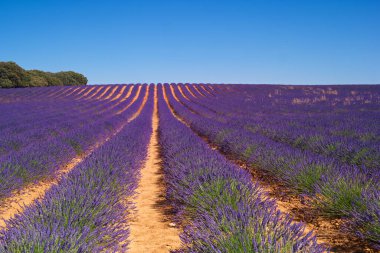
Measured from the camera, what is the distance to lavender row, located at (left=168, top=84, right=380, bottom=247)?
289 cm

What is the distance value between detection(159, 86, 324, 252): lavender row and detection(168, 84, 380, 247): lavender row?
0.52m

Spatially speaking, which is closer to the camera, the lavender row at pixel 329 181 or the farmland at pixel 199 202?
the farmland at pixel 199 202

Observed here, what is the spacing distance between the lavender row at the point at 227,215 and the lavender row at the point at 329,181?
52 centimetres

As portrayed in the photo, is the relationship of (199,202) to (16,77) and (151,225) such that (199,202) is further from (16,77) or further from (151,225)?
(16,77)

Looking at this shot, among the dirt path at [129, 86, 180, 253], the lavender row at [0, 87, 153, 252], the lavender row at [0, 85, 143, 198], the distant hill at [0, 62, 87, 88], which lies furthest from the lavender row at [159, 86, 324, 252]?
the distant hill at [0, 62, 87, 88]

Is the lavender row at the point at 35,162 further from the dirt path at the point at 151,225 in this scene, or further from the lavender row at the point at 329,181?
the lavender row at the point at 329,181

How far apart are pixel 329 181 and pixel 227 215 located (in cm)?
186

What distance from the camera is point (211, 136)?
33.8 ft

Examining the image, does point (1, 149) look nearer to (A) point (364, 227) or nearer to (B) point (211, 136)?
(B) point (211, 136)

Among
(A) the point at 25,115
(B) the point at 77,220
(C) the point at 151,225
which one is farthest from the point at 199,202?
(A) the point at 25,115

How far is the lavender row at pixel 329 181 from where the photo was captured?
9.49ft

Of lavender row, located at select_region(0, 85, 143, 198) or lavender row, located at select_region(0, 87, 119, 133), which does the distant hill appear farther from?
lavender row, located at select_region(0, 85, 143, 198)

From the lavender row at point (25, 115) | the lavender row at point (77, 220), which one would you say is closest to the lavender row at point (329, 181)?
the lavender row at point (77, 220)

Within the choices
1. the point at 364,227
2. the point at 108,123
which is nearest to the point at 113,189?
the point at 364,227
